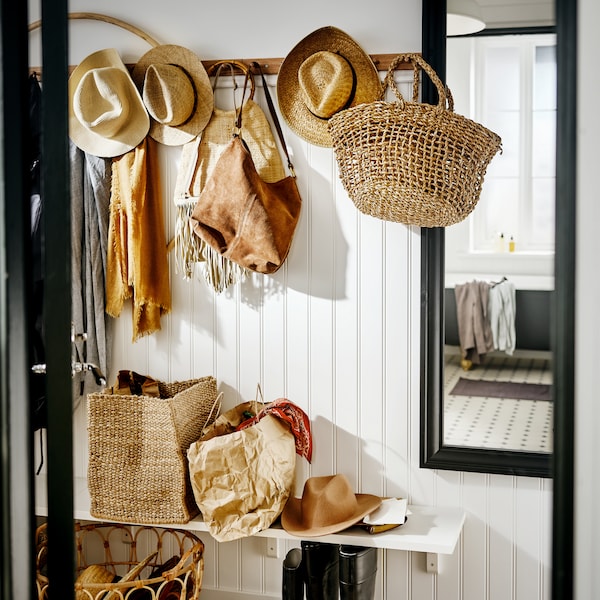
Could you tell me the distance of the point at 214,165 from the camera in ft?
7.89

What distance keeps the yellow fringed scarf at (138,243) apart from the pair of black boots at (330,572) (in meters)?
0.87

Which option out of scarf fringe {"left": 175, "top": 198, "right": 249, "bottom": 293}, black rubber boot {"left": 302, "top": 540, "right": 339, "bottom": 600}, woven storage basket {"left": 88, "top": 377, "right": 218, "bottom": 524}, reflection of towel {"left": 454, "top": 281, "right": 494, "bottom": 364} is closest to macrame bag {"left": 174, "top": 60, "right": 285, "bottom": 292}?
scarf fringe {"left": 175, "top": 198, "right": 249, "bottom": 293}

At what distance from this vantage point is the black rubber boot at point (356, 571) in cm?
222

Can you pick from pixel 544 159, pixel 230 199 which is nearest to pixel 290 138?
pixel 230 199

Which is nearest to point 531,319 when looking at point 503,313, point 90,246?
point 503,313

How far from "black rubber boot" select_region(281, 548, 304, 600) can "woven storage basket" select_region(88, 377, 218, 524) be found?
33 cm

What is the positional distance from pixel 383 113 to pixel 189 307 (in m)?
1.01

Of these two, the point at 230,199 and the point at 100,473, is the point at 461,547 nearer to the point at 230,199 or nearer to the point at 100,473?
the point at 100,473

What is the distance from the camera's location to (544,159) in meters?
2.27

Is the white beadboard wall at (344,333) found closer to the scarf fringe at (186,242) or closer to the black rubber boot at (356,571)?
the scarf fringe at (186,242)

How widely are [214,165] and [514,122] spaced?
912mm

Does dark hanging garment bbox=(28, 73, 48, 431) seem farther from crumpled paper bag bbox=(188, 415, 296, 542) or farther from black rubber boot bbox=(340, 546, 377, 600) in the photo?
black rubber boot bbox=(340, 546, 377, 600)

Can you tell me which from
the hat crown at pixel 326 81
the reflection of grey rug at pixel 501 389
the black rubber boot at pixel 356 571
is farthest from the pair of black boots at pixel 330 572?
the hat crown at pixel 326 81

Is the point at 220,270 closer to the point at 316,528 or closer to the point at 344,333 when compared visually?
the point at 344,333
